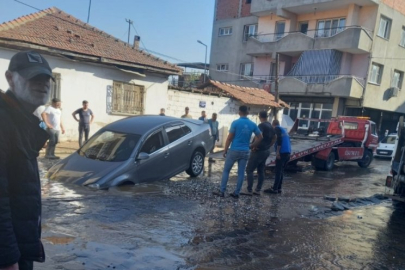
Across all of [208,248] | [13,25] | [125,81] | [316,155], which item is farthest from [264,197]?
[13,25]

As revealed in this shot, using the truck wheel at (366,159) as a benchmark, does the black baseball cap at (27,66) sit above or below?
above

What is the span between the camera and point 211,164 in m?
13.3

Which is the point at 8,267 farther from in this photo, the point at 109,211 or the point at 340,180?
the point at 340,180

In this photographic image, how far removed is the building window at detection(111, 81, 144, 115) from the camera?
15727mm

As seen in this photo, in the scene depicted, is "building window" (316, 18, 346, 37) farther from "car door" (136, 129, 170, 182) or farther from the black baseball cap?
the black baseball cap

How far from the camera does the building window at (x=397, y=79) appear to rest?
29.9 metres

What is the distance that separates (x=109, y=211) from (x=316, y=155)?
413 inches

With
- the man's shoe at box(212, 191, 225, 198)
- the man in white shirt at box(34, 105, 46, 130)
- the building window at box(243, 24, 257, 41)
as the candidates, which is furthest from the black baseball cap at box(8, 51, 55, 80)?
the building window at box(243, 24, 257, 41)

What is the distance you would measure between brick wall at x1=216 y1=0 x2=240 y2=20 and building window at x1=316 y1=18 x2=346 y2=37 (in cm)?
1003

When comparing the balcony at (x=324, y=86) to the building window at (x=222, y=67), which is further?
the building window at (x=222, y=67)

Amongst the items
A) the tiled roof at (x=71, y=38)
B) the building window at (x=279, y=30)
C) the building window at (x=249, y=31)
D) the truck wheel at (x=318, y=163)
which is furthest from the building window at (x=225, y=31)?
the truck wheel at (x=318, y=163)

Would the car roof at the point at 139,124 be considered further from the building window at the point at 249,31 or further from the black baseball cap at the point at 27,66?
the building window at the point at 249,31

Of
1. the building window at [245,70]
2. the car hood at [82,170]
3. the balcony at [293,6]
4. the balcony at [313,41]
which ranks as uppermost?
the balcony at [293,6]

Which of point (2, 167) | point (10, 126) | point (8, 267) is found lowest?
point (8, 267)
